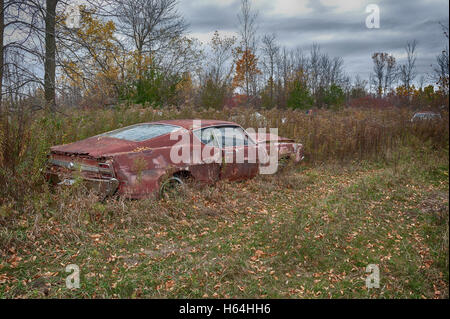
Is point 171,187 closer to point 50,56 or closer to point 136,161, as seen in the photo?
point 136,161

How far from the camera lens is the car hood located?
4.78 meters

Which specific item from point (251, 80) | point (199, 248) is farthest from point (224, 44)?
point (199, 248)

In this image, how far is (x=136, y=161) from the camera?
4.74 meters

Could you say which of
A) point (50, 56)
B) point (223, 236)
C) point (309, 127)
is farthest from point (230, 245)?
point (50, 56)

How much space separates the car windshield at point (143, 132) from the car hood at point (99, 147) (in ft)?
0.70

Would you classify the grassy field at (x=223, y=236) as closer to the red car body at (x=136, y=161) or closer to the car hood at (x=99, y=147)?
the red car body at (x=136, y=161)

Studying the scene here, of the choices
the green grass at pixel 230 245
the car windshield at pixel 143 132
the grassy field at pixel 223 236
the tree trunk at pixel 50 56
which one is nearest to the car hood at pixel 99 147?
the car windshield at pixel 143 132

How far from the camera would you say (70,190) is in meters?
4.64

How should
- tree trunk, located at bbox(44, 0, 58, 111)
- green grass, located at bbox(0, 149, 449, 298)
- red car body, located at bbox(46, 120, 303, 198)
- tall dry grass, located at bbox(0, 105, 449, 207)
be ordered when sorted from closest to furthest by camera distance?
green grass, located at bbox(0, 149, 449, 298) < red car body, located at bbox(46, 120, 303, 198) < tall dry grass, located at bbox(0, 105, 449, 207) < tree trunk, located at bbox(44, 0, 58, 111)

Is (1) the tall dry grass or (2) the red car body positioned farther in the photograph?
(1) the tall dry grass

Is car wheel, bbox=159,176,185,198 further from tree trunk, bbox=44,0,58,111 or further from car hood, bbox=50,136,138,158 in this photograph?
tree trunk, bbox=44,0,58,111

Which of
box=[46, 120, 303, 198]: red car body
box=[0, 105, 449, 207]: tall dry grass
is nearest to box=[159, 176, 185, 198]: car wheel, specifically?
box=[46, 120, 303, 198]: red car body

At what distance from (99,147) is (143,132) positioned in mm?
891

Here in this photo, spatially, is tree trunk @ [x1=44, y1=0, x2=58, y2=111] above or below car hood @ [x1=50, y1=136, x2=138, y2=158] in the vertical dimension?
above
